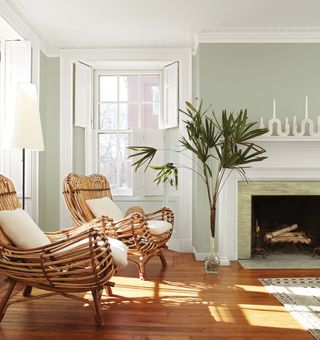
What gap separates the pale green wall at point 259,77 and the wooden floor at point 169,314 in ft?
6.59

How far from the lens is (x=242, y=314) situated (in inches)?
115

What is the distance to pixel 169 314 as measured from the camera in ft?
9.53

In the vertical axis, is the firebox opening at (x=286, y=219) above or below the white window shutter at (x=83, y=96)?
below

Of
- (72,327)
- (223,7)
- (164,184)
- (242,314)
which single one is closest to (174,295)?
(242,314)

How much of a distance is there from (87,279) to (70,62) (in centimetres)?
339

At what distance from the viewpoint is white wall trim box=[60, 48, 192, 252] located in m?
5.17

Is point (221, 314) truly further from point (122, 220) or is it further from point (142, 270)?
point (122, 220)

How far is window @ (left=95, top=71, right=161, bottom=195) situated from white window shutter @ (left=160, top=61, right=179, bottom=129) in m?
0.21

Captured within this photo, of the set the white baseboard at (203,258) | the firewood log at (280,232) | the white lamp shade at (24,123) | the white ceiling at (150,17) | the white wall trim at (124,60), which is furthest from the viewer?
the white wall trim at (124,60)

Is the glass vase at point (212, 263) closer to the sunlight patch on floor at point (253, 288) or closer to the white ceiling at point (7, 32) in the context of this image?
the sunlight patch on floor at point (253, 288)

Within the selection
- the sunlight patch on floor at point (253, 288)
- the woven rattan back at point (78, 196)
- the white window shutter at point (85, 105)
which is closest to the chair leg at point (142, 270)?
the woven rattan back at point (78, 196)

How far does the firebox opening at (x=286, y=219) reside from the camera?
489cm

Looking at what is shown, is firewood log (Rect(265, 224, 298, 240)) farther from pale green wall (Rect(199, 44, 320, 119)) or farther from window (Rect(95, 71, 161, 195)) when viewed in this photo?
window (Rect(95, 71, 161, 195))

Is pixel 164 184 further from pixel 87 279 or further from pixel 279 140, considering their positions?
pixel 87 279
